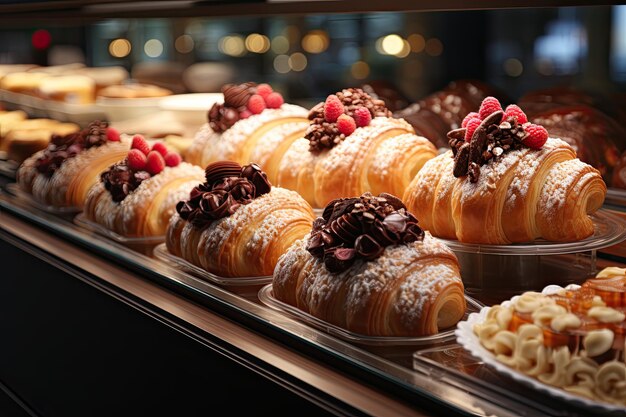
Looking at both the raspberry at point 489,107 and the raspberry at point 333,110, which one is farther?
the raspberry at point 333,110

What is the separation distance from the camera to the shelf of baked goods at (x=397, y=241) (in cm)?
137

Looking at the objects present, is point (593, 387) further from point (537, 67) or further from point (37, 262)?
point (537, 67)

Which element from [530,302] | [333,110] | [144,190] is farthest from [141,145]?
[530,302]

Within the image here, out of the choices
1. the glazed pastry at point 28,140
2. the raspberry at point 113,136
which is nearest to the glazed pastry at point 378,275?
the raspberry at point 113,136

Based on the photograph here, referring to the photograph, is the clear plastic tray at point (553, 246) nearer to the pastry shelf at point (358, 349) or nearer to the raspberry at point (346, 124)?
the pastry shelf at point (358, 349)

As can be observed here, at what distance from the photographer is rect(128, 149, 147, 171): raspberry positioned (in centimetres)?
261

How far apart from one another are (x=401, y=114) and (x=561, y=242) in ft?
5.14

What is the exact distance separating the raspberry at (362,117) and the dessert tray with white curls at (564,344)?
40.3 inches

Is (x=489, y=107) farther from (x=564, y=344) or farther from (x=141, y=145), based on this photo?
(x=141, y=145)

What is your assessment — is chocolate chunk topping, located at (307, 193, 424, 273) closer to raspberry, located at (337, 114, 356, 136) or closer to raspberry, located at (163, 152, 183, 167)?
raspberry, located at (337, 114, 356, 136)

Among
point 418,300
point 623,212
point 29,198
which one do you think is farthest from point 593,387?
point 29,198

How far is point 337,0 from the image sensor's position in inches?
80.4

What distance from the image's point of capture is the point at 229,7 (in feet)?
7.92

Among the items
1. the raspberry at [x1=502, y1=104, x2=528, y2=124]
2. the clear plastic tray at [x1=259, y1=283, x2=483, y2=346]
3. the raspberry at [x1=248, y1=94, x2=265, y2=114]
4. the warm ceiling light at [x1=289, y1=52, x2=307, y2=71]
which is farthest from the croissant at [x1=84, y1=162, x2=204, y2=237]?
the warm ceiling light at [x1=289, y1=52, x2=307, y2=71]
